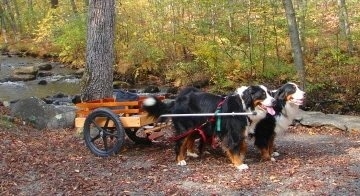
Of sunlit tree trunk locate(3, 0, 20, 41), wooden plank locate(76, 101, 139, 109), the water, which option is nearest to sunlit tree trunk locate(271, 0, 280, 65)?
the water

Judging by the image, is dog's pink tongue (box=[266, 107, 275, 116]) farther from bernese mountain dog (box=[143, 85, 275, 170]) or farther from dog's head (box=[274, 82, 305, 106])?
dog's head (box=[274, 82, 305, 106])

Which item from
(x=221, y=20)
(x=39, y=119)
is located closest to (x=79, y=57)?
(x=221, y=20)

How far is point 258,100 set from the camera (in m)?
6.26

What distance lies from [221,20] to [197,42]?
190 cm

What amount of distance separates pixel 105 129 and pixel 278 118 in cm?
275

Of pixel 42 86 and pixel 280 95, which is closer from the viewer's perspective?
pixel 280 95

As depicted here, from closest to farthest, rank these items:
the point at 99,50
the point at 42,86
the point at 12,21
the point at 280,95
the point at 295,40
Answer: the point at 280,95, the point at 99,50, the point at 295,40, the point at 42,86, the point at 12,21

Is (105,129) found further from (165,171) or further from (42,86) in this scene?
(42,86)

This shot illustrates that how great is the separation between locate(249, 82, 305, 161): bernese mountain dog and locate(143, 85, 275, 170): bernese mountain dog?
11.2 inches

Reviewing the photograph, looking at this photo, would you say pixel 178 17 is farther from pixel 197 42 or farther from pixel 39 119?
pixel 39 119

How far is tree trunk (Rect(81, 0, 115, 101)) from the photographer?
9055 millimetres

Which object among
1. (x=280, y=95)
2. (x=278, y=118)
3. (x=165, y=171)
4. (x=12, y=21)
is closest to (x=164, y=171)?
(x=165, y=171)

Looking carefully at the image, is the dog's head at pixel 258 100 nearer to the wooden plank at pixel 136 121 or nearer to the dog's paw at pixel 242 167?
the dog's paw at pixel 242 167

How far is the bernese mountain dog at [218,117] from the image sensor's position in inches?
249
